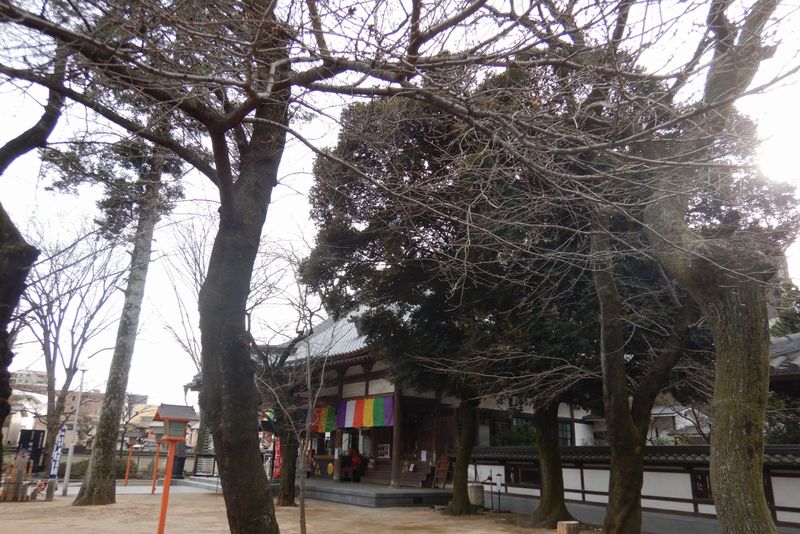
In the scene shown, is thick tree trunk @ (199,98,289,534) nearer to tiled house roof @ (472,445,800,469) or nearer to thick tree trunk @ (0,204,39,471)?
thick tree trunk @ (0,204,39,471)

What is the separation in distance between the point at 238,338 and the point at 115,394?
1011 cm

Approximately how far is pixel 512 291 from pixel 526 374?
5.68 feet

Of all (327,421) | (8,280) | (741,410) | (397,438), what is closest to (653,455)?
(741,410)

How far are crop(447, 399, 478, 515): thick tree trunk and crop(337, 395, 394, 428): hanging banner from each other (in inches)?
145

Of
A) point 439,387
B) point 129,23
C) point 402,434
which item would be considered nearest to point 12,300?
point 129,23

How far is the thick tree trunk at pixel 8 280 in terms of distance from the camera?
430cm

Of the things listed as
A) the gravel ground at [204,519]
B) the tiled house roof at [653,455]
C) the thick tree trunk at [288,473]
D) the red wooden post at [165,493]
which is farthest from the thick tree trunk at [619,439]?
the thick tree trunk at [288,473]

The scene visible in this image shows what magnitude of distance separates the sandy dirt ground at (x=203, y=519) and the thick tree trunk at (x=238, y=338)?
5805 mm

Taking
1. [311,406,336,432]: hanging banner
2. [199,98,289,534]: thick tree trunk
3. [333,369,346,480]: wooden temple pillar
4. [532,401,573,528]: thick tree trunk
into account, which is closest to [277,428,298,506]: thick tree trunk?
[311,406,336,432]: hanging banner

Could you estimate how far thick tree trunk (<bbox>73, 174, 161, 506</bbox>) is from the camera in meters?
11.5

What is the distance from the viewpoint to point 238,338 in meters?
3.96

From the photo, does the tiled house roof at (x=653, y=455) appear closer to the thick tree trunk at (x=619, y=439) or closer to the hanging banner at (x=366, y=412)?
the thick tree trunk at (x=619, y=439)

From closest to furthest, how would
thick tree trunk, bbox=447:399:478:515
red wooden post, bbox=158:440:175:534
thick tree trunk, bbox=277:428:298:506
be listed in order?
1. red wooden post, bbox=158:440:175:534
2. thick tree trunk, bbox=447:399:478:515
3. thick tree trunk, bbox=277:428:298:506

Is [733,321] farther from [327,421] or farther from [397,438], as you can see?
[327,421]
